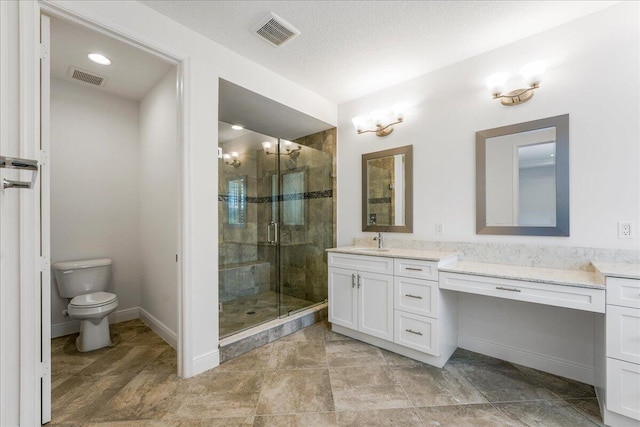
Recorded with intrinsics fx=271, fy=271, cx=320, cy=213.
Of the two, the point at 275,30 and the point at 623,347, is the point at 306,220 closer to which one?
the point at 275,30

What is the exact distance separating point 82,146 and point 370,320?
3.39m

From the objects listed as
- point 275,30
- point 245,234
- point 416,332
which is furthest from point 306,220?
point 275,30

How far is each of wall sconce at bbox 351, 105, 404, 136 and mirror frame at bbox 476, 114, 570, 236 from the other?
80 cm

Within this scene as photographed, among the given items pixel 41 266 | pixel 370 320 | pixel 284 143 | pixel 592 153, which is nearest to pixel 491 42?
pixel 592 153

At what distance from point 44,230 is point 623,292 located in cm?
313

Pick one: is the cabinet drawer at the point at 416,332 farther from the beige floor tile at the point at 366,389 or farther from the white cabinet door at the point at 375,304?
the beige floor tile at the point at 366,389

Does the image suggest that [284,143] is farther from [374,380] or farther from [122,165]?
[374,380]

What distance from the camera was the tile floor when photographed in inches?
61.5

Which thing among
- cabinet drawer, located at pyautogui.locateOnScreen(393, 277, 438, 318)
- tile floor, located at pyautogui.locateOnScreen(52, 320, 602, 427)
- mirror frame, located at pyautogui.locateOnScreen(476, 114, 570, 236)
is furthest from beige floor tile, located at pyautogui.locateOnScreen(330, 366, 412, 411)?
mirror frame, located at pyautogui.locateOnScreen(476, 114, 570, 236)

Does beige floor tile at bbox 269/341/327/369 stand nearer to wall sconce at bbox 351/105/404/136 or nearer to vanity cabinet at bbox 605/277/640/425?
vanity cabinet at bbox 605/277/640/425

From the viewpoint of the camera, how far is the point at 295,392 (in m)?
1.80

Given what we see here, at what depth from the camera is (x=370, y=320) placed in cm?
245

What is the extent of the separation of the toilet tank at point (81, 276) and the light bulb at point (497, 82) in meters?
3.92

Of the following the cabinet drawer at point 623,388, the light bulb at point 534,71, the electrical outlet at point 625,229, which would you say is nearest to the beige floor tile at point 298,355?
the cabinet drawer at point 623,388
